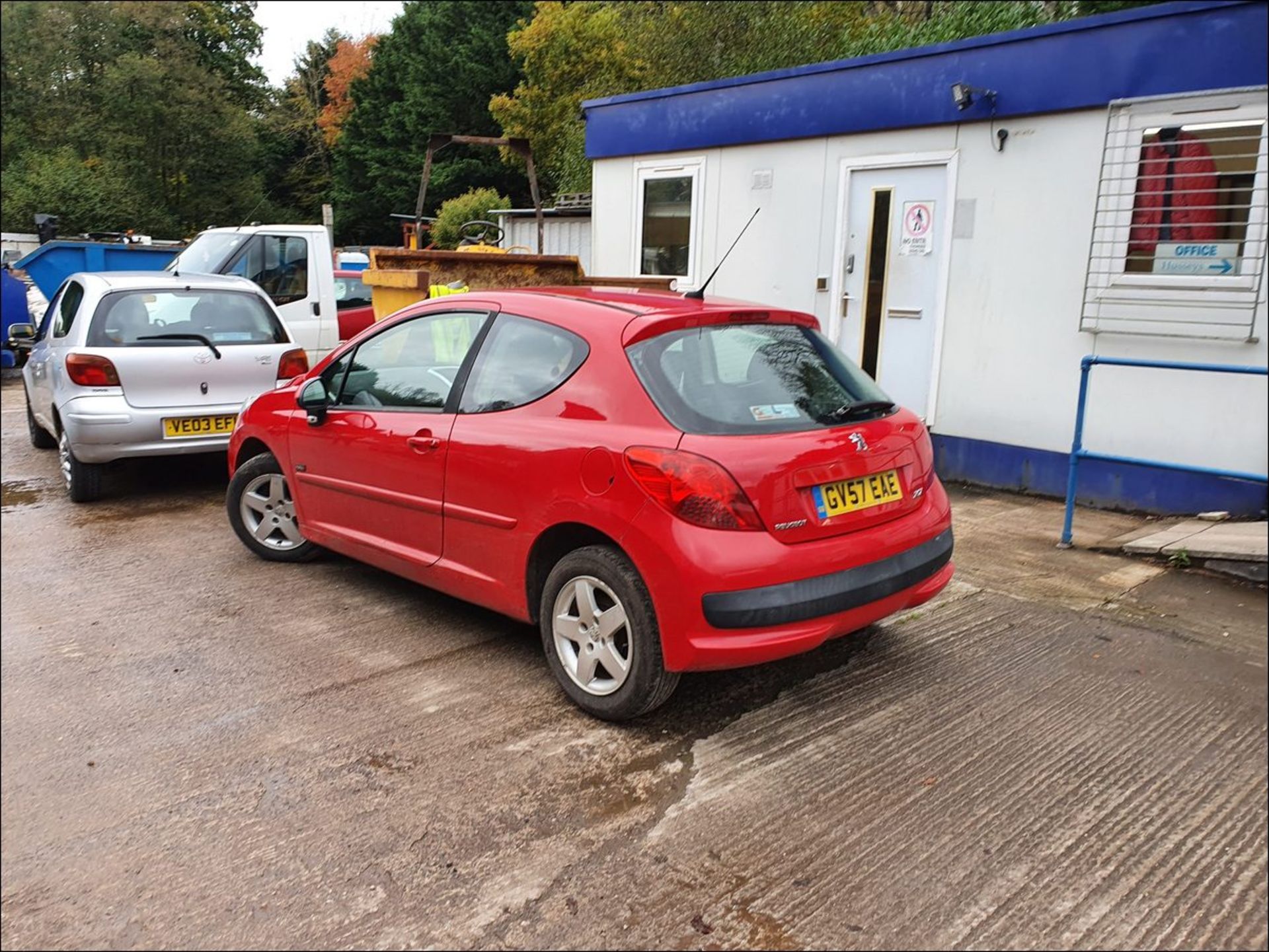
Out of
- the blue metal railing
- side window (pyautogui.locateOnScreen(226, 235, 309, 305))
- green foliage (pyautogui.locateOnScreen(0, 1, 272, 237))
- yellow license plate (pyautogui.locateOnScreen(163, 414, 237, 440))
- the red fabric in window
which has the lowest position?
yellow license plate (pyautogui.locateOnScreen(163, 414, 237, 440))

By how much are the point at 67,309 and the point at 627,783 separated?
640 centimetres

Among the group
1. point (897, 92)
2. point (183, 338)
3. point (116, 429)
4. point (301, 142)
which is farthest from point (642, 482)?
point (301, 142)

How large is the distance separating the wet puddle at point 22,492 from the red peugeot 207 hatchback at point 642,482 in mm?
3476

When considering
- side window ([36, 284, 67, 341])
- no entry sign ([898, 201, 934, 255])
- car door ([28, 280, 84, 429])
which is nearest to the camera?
car door ([28, 280, 84, 429])

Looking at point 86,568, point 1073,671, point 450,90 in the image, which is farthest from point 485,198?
point 1073,671

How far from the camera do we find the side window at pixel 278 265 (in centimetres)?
1045

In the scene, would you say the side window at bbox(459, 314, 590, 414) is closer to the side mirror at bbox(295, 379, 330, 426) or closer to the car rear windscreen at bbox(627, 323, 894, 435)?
the car rear windscreen at bbox(627, 323, 894, 435)

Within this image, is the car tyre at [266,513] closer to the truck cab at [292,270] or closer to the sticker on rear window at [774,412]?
the sticker on rear window at [774,412]

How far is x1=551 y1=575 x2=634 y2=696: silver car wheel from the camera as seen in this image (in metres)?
3.53

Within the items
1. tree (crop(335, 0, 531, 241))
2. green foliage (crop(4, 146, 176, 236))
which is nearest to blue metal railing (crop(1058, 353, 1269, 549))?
green foliage (crop(4, 146, 176, 236))

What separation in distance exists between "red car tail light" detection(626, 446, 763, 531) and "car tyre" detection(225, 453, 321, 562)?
2.90 metres

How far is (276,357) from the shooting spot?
7.07 meters

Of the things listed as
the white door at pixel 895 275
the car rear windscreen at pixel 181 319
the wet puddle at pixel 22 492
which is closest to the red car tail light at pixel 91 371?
the car rear windscreen at pixel 181 319

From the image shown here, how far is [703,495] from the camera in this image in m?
3.25
